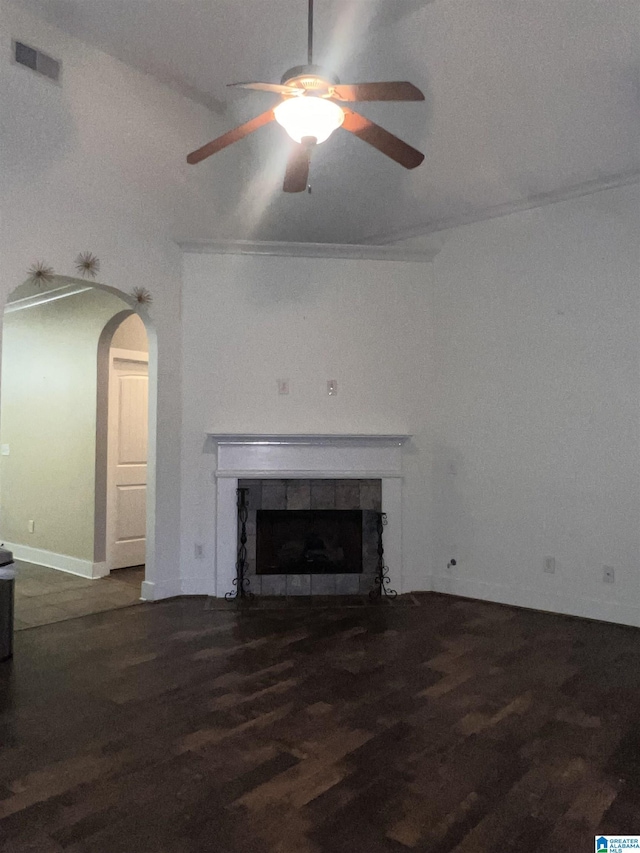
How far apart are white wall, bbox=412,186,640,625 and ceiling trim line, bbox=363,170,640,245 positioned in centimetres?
5

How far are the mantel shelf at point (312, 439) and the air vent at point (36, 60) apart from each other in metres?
2.62

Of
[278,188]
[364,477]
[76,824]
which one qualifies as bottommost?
[76,824]

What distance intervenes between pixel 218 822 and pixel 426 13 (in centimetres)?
425

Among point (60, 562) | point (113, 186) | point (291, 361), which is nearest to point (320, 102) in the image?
point (113, 186)

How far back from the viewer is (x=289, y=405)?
4883 mm

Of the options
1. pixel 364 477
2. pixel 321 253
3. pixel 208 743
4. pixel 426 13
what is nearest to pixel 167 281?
pixel 321 253

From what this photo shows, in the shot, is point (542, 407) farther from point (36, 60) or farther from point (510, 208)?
point (36, 60)

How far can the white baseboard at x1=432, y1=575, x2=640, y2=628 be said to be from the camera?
4105 mm

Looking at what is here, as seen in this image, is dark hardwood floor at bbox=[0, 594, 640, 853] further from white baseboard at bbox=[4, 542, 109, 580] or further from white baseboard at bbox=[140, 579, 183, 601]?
white baseboard at bbox=[4, 542, 109, 580]

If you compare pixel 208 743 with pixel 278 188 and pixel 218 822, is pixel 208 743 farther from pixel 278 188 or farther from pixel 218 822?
Result: pixel 278 188

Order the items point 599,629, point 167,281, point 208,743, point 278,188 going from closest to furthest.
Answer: point 208,743 → point 599,629 → point 167,281 → point 278,188

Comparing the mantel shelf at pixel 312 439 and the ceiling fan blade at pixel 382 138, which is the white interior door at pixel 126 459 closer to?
the mantel shelf at pixel 312 439

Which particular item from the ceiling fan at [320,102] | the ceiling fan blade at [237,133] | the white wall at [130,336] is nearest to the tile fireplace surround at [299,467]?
the white wall at [130,336]

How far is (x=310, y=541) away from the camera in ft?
16.2
